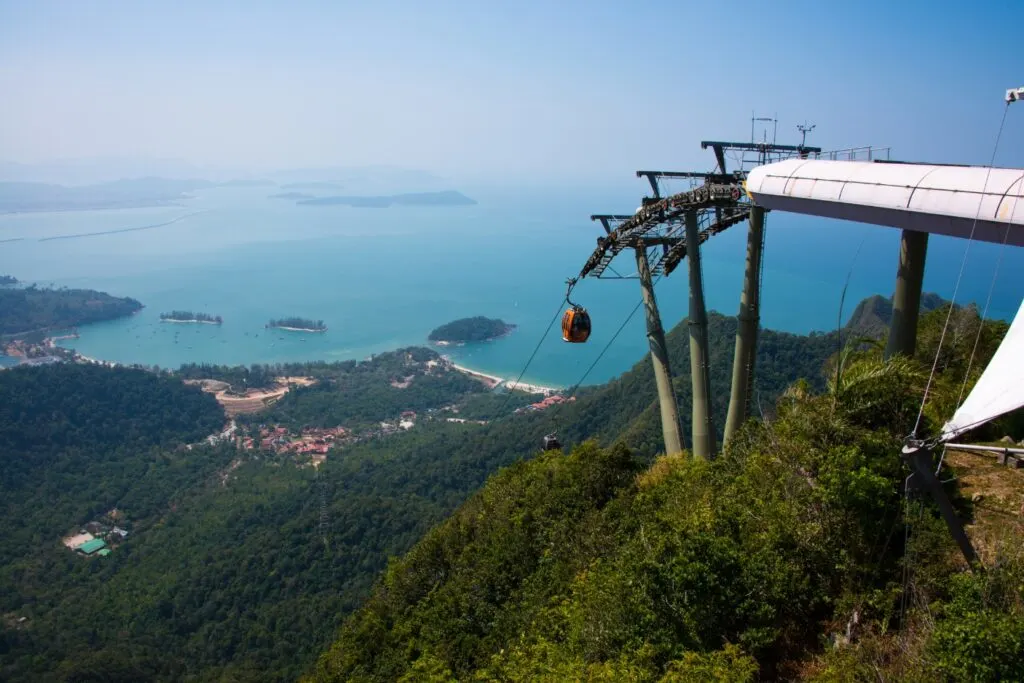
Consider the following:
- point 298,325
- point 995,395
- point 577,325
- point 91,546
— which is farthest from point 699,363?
point 298,325

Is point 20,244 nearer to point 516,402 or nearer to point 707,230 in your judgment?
point 516,402

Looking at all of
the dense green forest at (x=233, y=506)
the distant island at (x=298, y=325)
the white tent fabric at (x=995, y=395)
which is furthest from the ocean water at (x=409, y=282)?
the white tent fabric at (x=995, y=395)

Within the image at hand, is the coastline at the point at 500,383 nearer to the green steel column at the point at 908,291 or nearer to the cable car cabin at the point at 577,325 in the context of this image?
the cable car cabin at the point at 577,325

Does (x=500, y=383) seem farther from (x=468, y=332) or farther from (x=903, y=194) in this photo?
(x=903, y=194)

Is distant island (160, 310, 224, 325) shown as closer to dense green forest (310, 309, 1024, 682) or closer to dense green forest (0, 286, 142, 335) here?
dense green forest (0, 286, 142, 335)

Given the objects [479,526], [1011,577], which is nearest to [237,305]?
[479,526]

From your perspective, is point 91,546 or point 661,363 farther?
point 91,546
